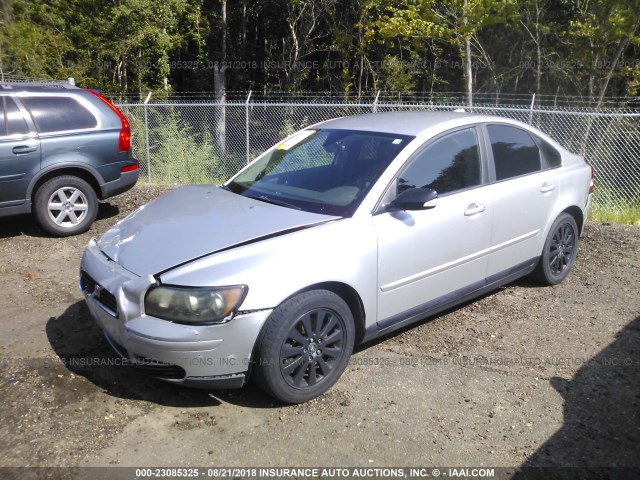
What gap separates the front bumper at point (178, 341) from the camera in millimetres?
3217

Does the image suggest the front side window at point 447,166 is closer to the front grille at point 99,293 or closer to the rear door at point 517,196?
the rear door at point 517,196

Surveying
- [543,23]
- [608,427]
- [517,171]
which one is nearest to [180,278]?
[608,427]

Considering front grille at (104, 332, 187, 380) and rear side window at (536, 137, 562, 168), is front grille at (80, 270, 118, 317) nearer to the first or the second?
front grille at (104, 332, 187, 380)

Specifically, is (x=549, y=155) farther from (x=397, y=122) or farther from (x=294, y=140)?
(x=294, y=140)

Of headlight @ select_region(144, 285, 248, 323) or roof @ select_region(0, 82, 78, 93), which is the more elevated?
roof @ select_region(0, 82, 78, 93)

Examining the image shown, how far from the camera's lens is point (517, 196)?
4.77 meters

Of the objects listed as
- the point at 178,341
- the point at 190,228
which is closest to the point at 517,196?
the point at 190,228

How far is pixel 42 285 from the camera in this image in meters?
5.50

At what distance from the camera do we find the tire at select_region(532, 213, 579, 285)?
5289 millimetres

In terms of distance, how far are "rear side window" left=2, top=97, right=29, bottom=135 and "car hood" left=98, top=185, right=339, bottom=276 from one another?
122 inches

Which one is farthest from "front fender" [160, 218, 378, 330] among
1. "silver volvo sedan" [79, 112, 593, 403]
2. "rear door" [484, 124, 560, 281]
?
"rear door" [484, 124, 560, 281]

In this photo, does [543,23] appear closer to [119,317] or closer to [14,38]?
[14,38]

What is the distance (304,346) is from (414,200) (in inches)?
46.7

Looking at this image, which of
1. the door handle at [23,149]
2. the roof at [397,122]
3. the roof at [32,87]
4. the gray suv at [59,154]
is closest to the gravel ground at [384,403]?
the roof at [397,122]
